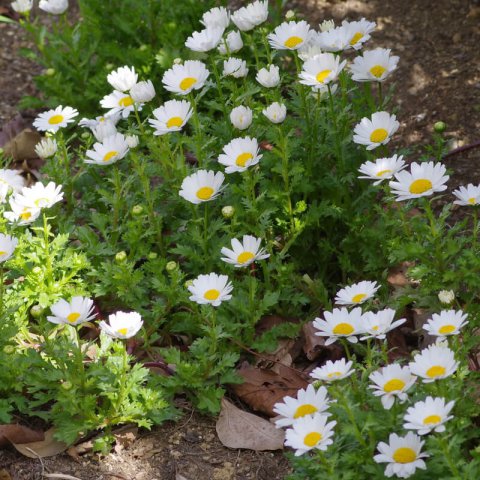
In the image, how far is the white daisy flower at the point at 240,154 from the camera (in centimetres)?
353

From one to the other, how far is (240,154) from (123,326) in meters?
0.87

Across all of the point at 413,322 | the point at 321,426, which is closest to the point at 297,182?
the point at 413,322

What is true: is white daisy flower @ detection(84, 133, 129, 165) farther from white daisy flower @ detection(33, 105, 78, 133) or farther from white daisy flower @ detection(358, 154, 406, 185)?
white daisy flower @ detection(358, 154, 406, 185)

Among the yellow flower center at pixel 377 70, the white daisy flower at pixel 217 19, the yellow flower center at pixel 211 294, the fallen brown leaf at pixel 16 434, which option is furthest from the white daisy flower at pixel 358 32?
the fallen brown leaf at pixel 16 434

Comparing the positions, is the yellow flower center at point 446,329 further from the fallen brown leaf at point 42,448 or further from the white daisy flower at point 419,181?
the fallen brown leaf at point 42,448

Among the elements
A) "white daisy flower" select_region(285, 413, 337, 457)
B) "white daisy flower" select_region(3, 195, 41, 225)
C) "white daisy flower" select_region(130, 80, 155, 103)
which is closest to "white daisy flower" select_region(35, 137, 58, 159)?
"white daisy flower" select_region(3, 195, 41, 225)

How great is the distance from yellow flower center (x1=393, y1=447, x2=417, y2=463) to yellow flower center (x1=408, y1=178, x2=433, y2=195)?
0.98 m

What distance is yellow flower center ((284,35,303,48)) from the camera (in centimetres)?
374

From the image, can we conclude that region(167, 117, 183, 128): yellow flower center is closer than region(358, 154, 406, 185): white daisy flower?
No

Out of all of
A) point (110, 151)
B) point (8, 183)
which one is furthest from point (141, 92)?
point (8, 183)

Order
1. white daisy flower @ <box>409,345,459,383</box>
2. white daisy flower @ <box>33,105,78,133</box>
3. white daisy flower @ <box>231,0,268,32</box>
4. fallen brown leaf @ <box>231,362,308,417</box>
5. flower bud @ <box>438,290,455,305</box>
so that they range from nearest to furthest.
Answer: white daisy flower @ <box>409,345,459,383</box> → flower bud @ <box>438,290,455,305</box> → fallen brown leaf @ <box>231,362,308,417</box> → white daisy flower @ <box>231,0,268,32</box> → white daisy flower @ <box>33,105,78,133</box>

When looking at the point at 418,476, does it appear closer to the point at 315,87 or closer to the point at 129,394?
the point at 129,394

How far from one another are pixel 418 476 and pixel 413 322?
1127mm

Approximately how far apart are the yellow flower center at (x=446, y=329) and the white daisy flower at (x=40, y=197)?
164 cm
